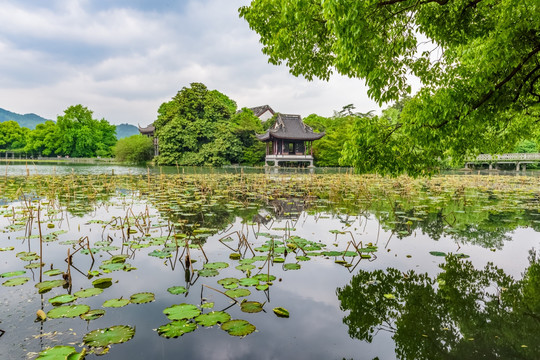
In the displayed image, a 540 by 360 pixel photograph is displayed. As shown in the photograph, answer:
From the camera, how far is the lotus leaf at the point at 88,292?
2600mm

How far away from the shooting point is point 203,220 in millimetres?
5652

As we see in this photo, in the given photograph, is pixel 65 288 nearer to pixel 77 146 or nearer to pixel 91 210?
pixel 91 210

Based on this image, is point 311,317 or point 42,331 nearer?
point 42,331

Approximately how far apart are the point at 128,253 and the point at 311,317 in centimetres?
242

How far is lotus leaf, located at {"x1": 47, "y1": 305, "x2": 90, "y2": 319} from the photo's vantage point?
2262 millimetres

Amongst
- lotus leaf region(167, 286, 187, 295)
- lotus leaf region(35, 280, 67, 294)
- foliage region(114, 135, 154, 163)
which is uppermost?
foliage region(114, 135, 154, 163)

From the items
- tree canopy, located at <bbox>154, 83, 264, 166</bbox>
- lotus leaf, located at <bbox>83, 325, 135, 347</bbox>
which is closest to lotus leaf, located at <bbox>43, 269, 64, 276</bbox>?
lotus leaf, located at <bbox>83, 325, 135, 347</bbox>

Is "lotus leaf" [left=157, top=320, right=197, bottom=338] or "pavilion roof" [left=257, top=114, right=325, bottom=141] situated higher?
"pavilion roof" [left=257, top=114, right=325, bottom=141]

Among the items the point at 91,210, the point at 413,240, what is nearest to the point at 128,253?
the point at 91,210

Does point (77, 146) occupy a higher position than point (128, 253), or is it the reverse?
point (77, 146)

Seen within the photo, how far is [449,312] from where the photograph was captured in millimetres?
2502

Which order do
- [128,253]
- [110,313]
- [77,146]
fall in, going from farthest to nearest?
1. [77,146]
2. [128,253]
3. [110,313]

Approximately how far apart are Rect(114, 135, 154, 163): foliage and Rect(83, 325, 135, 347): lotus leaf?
3862 cm

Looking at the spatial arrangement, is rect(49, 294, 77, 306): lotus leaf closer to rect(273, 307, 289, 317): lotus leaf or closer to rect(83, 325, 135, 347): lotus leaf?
rect(83, 325, 135, 347): lotus leaf
